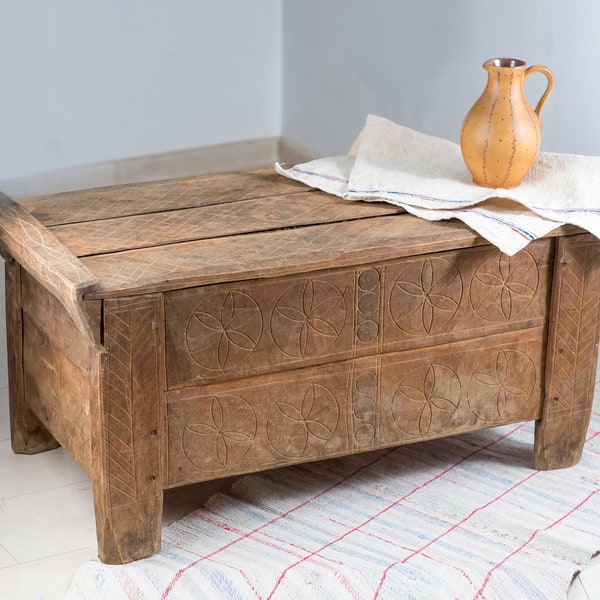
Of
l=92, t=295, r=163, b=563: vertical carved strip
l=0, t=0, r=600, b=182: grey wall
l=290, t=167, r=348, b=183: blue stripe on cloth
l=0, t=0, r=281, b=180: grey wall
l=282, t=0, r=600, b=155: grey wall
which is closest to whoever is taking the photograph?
l=92, t=295, r=163, b=563: vertical carved strip

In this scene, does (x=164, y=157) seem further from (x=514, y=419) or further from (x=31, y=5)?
(x=514, y=419)

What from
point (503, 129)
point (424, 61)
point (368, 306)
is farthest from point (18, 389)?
point (424, 61)

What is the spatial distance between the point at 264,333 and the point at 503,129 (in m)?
0.57

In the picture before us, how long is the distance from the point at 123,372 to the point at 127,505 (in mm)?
222

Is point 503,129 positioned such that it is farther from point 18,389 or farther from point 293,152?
point 293,152

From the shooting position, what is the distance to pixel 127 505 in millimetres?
1767

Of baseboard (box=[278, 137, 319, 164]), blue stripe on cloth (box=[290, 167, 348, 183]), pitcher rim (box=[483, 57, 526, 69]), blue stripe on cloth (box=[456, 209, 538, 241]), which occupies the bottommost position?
baseboard (box=[278, 137, 319, 164])

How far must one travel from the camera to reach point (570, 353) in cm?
204

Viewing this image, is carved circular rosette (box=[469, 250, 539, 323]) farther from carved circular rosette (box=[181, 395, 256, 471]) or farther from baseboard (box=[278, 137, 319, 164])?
baseboard (box=[278, 137, 319, 164])

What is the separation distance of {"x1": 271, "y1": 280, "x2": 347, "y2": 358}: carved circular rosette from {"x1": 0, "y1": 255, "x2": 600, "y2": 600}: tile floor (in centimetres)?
38

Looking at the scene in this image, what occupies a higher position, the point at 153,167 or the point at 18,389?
the point at 153,167

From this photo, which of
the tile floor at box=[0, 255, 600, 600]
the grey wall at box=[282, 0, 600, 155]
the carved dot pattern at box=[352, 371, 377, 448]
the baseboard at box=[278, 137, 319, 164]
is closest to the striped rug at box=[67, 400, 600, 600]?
the tile floor at box=[0, 255, 600, 600]

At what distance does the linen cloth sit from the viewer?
6.24 ft

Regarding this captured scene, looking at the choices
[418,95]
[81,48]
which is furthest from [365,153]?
[81,48]
